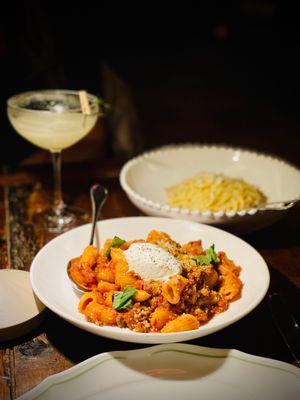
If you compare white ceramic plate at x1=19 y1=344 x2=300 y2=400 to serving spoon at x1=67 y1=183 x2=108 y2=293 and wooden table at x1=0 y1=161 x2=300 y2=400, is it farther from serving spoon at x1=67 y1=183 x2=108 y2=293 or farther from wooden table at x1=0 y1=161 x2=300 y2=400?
serving spoon at x1=67 y1=183 x2=108 y2=293

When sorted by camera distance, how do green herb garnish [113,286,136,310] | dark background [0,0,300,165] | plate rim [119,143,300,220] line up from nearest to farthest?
green herb garnish [113,286,136,310] → plate rim [119,143,300,220] → dark background [0,0,300,165]

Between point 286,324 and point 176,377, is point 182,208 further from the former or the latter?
point 176,377

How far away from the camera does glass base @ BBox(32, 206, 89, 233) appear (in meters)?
1.83

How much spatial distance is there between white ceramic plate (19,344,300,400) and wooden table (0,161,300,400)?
169 millimetres

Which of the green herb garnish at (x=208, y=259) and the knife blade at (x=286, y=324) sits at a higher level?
the green herb garnish at (x=208, y=259)

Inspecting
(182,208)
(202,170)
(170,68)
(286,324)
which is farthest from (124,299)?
(170,68)

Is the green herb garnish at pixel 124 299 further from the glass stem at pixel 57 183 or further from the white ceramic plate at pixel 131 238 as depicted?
the glass stem at pixel 57 183

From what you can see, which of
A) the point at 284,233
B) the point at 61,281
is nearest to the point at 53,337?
the point at 61,281

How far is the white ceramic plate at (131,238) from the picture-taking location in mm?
1036

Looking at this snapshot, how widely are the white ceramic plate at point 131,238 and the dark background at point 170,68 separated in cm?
155

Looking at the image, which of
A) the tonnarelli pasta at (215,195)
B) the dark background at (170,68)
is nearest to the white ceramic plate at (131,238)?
the tonnarelli pasta at (215,195)

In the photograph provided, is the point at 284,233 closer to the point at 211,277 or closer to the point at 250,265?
the point at 250,265

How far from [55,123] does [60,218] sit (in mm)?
396

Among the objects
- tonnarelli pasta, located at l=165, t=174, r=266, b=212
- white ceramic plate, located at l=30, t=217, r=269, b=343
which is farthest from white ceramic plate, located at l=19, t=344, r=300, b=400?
tonnarelli pasta, located at l=165, t=174, r=266, b=212
